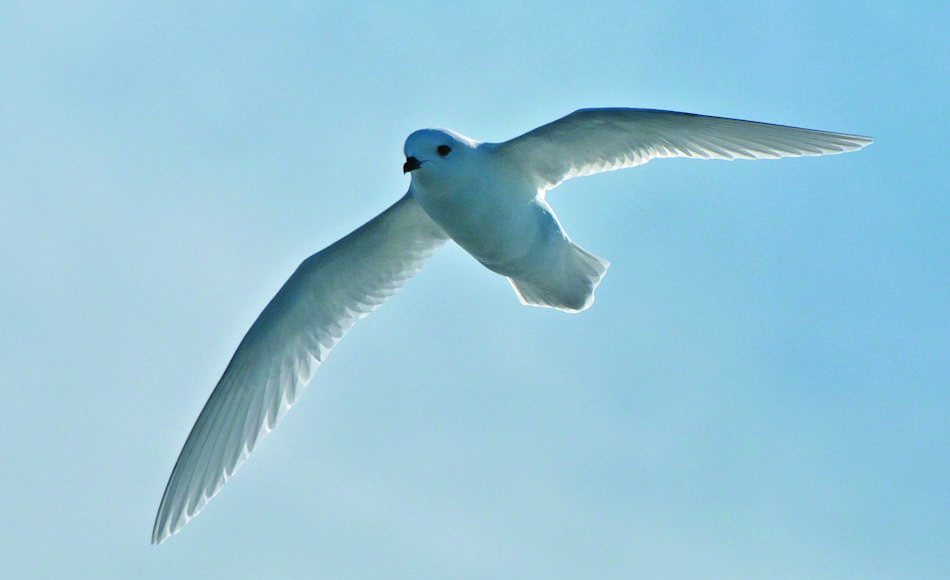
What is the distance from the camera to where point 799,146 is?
10570mm

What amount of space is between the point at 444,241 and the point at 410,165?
8.62 feet

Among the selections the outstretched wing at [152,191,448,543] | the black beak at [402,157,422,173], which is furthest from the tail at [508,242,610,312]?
the black beak at [402,157,422,173]

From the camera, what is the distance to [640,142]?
10.9 meters

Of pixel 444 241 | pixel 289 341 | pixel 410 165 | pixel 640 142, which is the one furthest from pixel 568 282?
pixel 289 341

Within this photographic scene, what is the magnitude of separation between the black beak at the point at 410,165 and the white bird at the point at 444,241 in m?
0.02

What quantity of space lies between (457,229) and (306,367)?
114 inches

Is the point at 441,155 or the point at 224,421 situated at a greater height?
the point at 441,155

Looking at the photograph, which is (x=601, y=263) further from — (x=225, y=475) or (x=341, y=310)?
(x=225, y=475)

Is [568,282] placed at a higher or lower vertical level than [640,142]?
lower

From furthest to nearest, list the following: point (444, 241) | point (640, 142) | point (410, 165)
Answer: point (444, 241), point (640, 142), point (410, 165)

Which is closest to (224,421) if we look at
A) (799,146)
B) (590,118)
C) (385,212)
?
(385,212)

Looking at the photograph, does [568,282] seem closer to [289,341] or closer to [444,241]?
[444,241]

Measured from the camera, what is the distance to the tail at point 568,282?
1074cm

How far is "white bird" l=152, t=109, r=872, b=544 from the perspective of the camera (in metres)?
9.96
